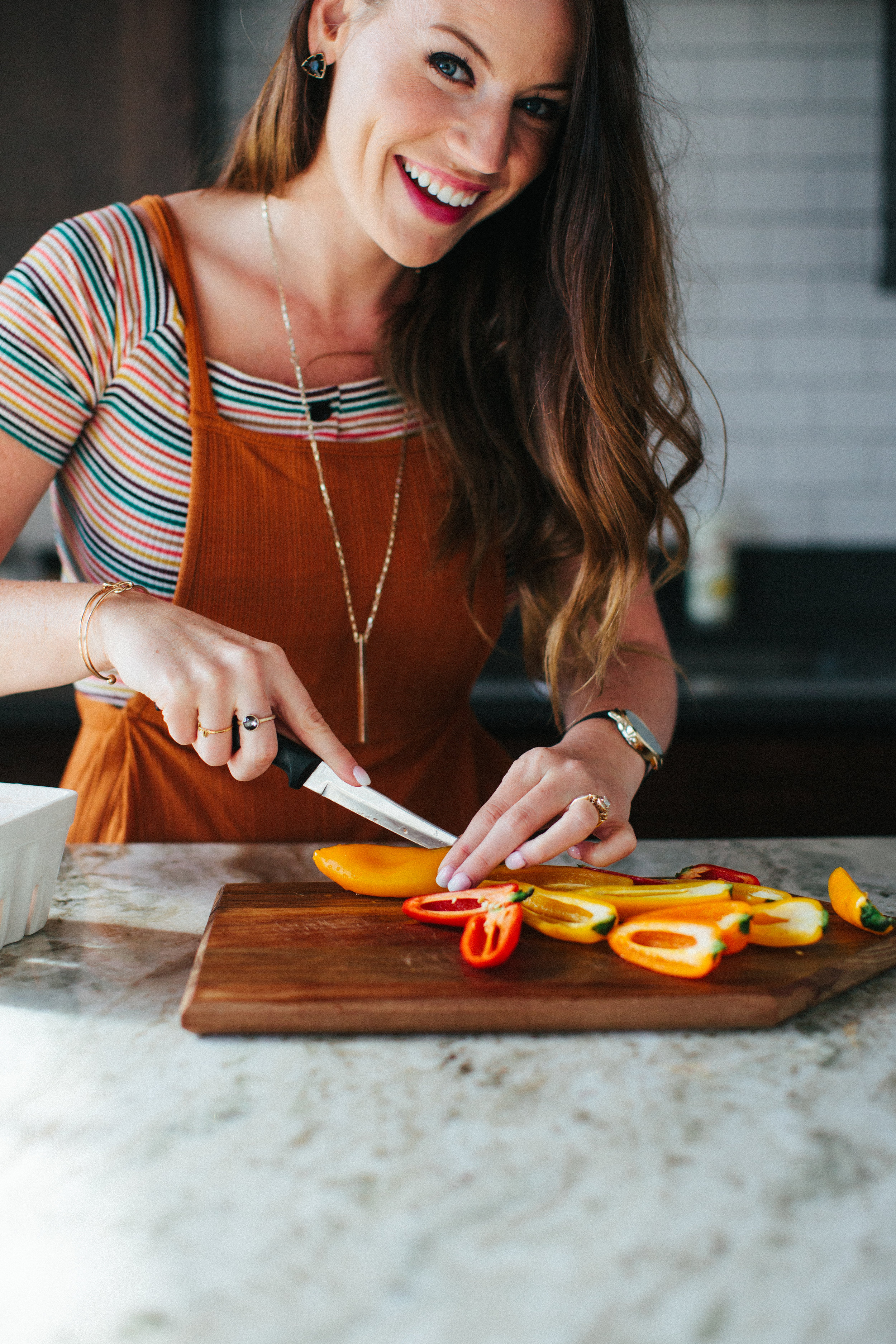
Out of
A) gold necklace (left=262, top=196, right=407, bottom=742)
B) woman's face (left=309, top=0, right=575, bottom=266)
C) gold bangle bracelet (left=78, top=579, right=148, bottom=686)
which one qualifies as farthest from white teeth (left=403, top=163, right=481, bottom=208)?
gold bangle bracelet (left=78, top=579, right=148, bottom=686)

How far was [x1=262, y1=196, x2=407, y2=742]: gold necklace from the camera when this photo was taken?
127 cm

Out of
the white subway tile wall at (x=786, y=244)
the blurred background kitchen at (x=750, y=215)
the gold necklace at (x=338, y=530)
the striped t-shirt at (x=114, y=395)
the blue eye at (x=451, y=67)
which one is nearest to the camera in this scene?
the blue eye at (x=451, y=67)

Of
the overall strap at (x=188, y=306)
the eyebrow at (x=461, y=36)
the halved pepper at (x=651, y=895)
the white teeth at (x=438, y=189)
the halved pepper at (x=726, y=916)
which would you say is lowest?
the halved pepper at (x=651, y=895)

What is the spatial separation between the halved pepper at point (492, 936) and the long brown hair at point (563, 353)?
0.49 m

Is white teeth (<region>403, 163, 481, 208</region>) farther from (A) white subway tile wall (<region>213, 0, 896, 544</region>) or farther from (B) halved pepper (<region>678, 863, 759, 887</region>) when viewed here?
(A) white subway tile wall (<region>213, 0, 896, 544</region>)

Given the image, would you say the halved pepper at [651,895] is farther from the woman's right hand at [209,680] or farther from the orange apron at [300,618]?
the orange apron at [300,618]

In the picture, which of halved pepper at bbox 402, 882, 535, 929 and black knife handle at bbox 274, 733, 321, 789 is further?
black knife handle at bbox 274, 733, 321, 789

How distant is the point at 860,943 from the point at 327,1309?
0.51 meters

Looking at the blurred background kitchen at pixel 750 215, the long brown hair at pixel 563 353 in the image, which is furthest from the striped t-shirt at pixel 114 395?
the blurred background kitchen at pixel 750 215

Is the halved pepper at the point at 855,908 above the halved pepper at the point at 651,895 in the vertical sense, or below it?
below

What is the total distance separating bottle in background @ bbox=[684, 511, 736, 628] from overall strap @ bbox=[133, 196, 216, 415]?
6.11 ft

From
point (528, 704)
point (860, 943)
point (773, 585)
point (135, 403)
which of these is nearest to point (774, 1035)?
point (860, 943)

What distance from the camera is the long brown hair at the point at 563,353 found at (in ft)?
3.76

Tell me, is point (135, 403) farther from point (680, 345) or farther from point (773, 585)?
point (773, 585)
